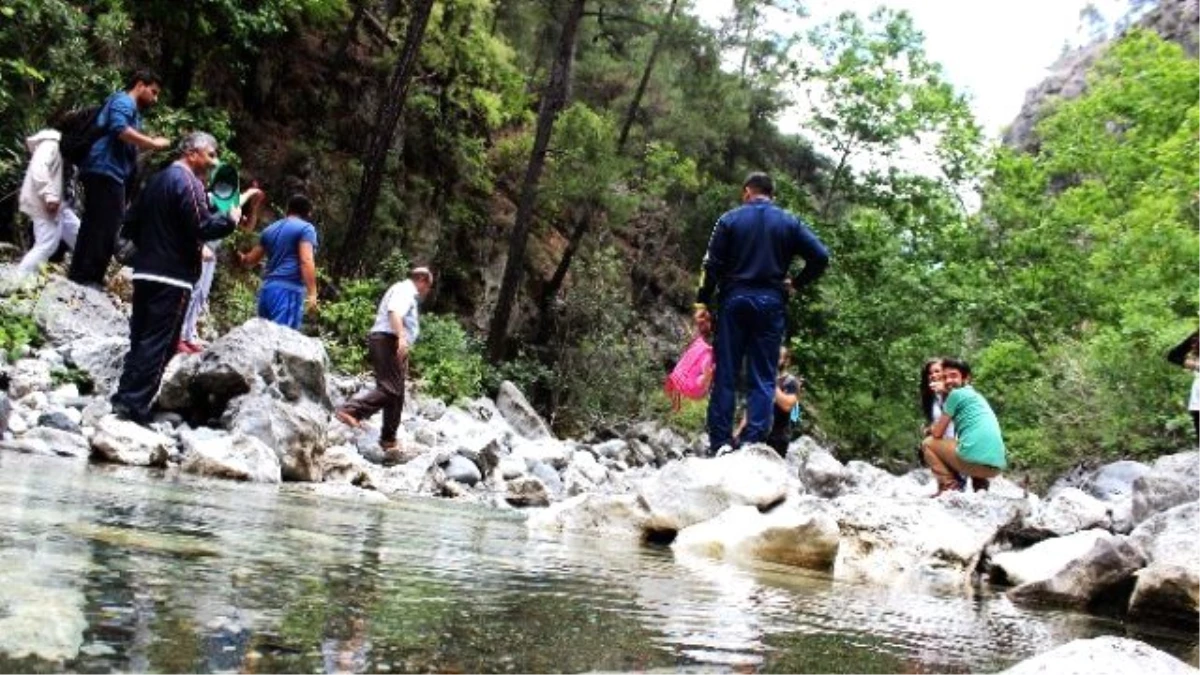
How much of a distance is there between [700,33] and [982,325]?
11503mm

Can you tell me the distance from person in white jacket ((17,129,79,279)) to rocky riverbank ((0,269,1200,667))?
0.30 m

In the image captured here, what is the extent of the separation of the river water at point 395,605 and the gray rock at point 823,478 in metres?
8.12

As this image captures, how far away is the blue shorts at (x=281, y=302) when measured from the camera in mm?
9102

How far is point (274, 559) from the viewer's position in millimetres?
2650

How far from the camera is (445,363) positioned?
16.0 meters

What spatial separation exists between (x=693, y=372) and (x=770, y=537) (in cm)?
482

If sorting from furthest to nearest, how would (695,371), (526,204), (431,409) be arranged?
(526,204), (431,409), (695,371)

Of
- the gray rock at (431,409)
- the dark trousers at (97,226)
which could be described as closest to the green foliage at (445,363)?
the gray rock at (431,409)

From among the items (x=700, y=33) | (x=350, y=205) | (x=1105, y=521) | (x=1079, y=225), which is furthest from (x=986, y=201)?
(x=1105, y=521)

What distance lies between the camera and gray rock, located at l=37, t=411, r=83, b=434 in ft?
20.1

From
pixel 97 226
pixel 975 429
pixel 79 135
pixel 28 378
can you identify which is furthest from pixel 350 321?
pixel 975 429

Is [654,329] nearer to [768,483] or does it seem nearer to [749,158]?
[749,158]

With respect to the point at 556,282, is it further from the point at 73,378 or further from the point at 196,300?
the point at 73,378

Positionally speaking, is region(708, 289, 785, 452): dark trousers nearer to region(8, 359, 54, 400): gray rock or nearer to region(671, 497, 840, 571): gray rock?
region(671, 497, 840, 571): gray rock
